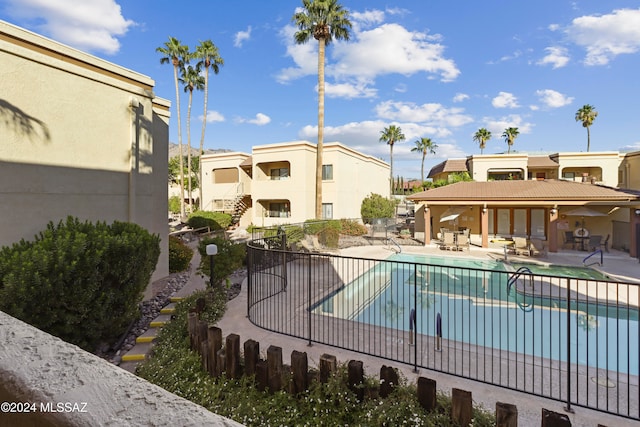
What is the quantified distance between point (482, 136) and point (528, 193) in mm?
33283

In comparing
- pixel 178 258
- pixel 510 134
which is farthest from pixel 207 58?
pixel 510 134

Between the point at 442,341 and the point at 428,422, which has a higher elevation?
the point at 428,422

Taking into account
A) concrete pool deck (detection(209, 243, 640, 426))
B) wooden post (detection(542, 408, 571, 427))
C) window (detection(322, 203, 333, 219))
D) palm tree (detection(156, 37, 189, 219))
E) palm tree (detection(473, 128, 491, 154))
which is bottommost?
concrete pool deck (detection(209, 243, 640, 426))

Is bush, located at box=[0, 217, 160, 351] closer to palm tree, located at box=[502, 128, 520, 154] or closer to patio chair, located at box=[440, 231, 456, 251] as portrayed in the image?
patio chair, located at box=[440, 231, 456, 251]

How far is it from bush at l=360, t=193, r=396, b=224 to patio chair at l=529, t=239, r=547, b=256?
43.9 ft

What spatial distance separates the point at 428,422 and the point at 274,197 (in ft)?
83.7

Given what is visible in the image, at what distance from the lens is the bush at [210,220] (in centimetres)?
2617

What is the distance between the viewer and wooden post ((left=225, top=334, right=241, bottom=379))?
4910 mm

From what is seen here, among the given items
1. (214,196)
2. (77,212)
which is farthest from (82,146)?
(214,196)

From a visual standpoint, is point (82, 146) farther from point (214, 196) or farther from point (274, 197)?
point (214, 196)

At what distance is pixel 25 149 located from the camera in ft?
23.8

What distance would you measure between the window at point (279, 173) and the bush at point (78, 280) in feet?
75.0

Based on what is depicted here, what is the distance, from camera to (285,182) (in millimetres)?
27531

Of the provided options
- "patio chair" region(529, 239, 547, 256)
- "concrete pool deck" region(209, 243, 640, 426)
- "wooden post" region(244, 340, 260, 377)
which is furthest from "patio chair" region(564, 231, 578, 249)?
"wooden post" region(244, 340, 260, 377)
